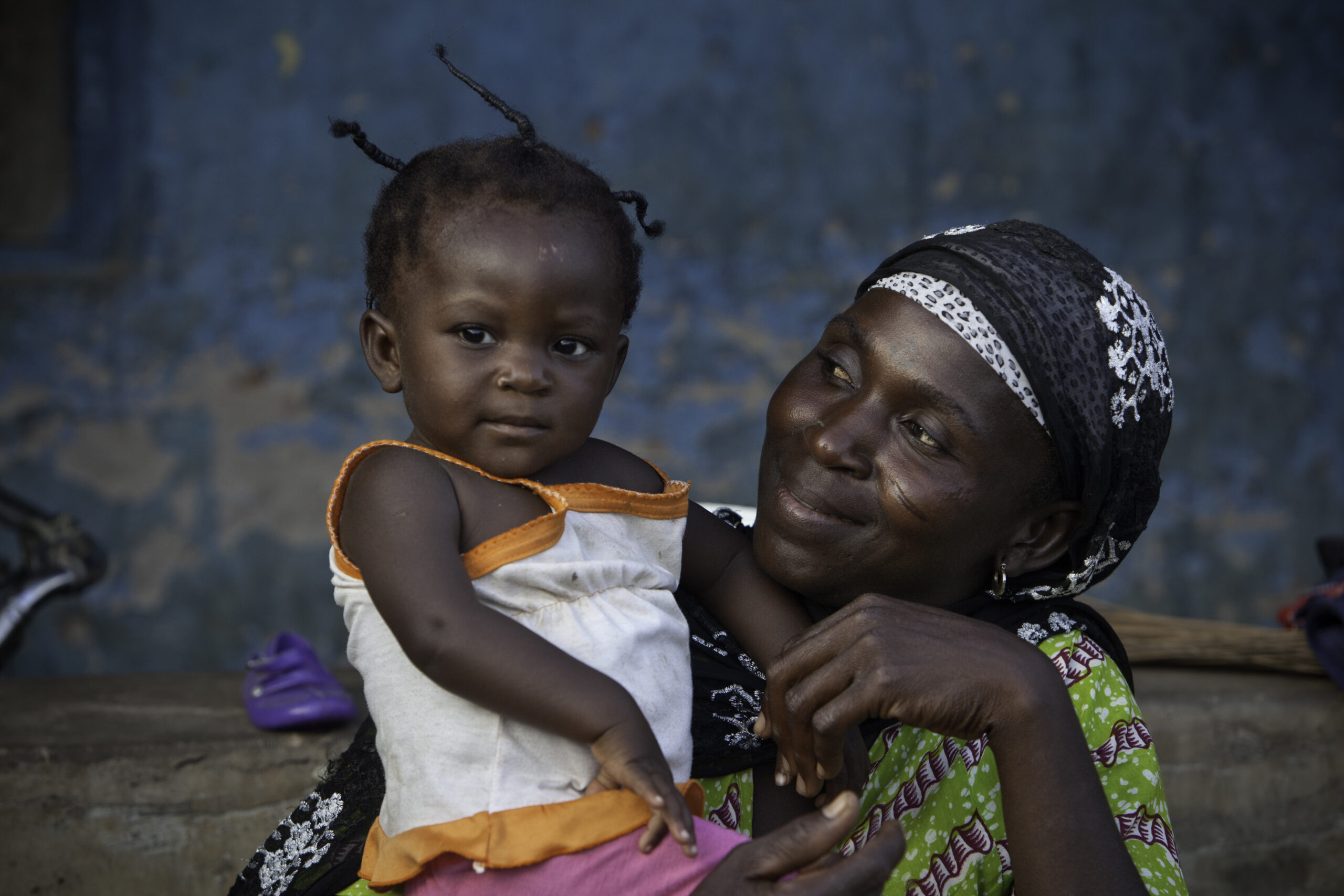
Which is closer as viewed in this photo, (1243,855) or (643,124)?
(1243,855)

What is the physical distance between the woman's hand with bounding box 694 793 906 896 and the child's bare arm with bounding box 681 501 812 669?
54 cm

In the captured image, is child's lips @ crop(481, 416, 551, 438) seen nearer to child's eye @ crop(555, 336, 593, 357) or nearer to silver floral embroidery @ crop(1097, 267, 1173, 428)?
child's eye @ crop(555, 336, 593, 357)

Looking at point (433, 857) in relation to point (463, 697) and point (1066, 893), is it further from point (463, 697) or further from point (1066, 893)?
point (1066, 893)

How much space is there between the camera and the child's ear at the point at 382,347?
174 cm

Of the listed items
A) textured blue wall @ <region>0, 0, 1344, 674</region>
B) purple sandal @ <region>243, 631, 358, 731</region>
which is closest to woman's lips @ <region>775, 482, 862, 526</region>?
purple sandal @ <region>243, 631, 358, 731</region>

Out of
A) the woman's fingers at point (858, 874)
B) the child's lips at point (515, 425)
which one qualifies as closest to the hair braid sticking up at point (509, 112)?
the child's lips at point (515, 425)

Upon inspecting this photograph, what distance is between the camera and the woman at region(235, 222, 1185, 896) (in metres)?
1.71

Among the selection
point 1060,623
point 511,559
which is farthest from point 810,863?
point 1060,623

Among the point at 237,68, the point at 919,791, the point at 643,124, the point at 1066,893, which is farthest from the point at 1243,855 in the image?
the point at 237,68

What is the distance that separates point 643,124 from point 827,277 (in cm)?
99

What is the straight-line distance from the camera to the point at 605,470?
5.90 feet

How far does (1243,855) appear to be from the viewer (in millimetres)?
3316

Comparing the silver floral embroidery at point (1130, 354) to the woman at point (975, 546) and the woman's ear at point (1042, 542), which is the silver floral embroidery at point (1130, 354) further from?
the woman's ear at point (1042, 542)

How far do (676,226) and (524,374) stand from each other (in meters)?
3.28
